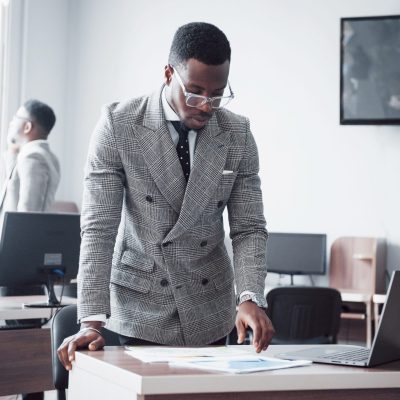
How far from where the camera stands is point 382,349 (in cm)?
174

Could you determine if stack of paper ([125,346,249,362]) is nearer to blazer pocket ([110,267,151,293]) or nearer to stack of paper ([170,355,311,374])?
stack of paper ([170,355,311,374])

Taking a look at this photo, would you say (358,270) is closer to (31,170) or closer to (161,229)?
(31,170)

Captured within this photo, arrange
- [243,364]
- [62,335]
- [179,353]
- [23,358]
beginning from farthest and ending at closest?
[23,358], [62,335], [179,353], [243,364]

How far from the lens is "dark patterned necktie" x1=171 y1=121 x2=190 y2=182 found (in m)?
2.03

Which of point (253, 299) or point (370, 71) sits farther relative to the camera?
point (370, 71)

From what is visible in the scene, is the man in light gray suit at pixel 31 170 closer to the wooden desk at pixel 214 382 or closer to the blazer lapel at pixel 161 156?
the blazer lapel at pixel 161 156

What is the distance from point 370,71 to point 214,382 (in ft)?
15.1

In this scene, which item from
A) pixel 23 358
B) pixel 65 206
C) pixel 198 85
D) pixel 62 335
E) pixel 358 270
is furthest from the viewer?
pixel 65 206

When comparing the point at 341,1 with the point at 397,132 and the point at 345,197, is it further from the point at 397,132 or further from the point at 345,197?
the point at 345,197

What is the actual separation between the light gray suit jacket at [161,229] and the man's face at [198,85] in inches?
4.1

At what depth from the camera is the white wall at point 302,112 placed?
229 inches

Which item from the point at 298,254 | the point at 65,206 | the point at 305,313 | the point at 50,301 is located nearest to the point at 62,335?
the point at 50,301

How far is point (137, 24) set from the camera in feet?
22.1

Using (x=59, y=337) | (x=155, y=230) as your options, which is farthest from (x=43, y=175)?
(x=155, y=230)
